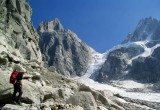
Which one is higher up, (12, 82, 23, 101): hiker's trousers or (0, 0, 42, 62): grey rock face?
(0, 0, 42, 62): grey rock face

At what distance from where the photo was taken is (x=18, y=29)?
240ft

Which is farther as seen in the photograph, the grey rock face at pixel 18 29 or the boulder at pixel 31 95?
the grey rock face at pixel 18 29

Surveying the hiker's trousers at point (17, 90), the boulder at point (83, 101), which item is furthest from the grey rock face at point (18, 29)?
the hiker's trousers at point (17, 90)

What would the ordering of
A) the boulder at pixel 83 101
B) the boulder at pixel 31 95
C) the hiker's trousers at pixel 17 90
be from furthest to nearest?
the boulder at pixel 83 101
the boulder at pixel 31 95
the hiker's trousers at pixel 17 90

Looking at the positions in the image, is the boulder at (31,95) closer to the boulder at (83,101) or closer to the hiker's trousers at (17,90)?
the hiker's trousers at (17,90)

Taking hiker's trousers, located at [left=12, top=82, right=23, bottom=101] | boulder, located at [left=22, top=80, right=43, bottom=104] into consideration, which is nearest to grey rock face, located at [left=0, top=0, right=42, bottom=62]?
boulder, located at [left=22, top=80, right=43, bottom=104]

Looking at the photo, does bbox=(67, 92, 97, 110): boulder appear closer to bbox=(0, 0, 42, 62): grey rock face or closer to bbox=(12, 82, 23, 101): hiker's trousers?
bbox=(12, 82, 23, 101): hiker's trousers

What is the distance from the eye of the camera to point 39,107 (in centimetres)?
1744

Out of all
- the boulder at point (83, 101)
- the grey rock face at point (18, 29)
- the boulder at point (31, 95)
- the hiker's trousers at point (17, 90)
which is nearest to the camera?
the hiker's trousers at point (17, 90)

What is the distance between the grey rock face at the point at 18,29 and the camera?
6419cm

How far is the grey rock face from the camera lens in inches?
2527

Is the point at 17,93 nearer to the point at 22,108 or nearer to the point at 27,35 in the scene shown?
the point at 22,108

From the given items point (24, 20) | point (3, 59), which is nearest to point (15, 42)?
point (24, 20)

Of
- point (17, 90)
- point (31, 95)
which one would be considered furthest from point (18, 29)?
point (17, 90)
